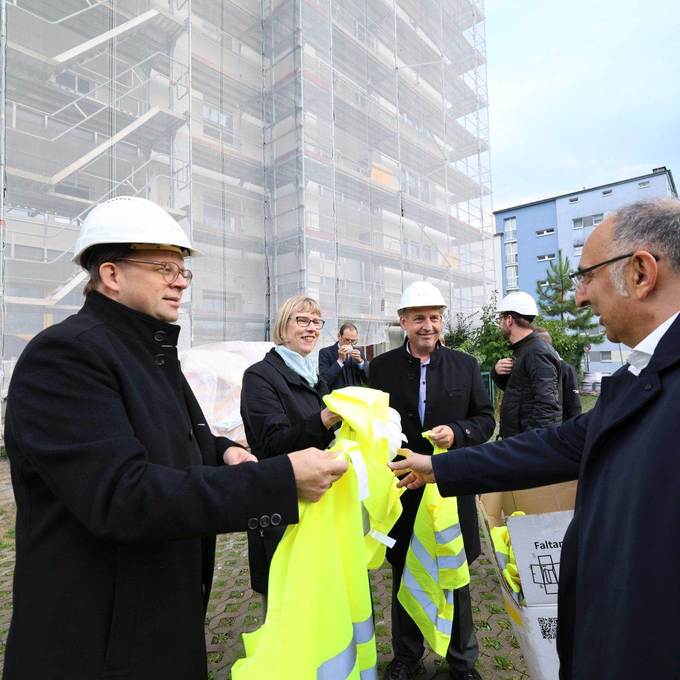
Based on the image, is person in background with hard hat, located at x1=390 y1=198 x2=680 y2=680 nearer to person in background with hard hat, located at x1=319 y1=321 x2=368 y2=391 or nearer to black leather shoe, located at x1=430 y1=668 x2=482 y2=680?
black leather shoe, located at x1=430 y1=668 x2=482 y2=680

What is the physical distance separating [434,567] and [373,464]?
97 cm

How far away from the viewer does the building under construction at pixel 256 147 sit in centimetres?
962

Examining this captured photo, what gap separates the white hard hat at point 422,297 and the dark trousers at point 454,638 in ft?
5.68

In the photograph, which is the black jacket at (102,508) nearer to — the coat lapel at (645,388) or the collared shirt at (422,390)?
the coat lapel at (645,388)

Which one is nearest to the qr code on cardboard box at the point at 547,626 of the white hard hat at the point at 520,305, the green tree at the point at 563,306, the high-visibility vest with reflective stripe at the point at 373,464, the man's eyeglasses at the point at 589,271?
the high-visibility vest with reflective stripe at the point at 373,464

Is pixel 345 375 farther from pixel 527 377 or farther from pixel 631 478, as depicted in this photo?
pixel 631 478

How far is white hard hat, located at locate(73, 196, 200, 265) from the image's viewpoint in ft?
4.75

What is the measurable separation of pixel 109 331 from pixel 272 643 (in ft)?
3.55

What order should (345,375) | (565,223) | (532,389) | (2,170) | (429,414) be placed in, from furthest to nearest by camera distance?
1. (565,223)
2. (2,170)
3. (345,375)
4. (532,389)
5. (429,414)

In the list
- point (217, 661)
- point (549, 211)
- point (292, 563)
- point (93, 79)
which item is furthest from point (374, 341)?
point (549, 211)

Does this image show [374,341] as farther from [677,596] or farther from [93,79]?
[677,596]

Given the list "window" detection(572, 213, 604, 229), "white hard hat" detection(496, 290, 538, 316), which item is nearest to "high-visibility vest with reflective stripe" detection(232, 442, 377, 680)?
"white hard hat" detection(496, 290, 538, 316)

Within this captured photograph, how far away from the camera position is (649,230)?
4.31 feet

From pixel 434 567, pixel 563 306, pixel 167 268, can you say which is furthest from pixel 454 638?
pixel 563 306
